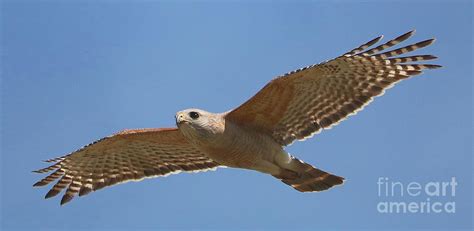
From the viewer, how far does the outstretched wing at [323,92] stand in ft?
38.4

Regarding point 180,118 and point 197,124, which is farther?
point 197,124

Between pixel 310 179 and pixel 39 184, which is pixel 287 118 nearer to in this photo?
pixel 310 179

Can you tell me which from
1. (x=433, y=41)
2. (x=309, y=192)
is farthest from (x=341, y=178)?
(x=433, y=41)

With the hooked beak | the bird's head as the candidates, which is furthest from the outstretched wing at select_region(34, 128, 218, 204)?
the hooked beak

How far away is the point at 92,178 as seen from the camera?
1327 centimetres

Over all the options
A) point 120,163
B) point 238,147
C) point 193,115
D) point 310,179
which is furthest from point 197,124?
point 120,163

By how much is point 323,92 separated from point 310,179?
1152 mm

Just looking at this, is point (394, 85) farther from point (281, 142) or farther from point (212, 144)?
point (212, 144)

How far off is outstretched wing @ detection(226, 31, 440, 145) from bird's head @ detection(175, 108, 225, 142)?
0.49 meters

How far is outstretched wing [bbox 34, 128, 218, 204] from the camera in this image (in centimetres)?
1294

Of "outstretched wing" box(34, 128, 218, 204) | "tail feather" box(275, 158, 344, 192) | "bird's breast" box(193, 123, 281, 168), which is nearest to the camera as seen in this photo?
"bird's breast" box(193, 123, 281, 168)

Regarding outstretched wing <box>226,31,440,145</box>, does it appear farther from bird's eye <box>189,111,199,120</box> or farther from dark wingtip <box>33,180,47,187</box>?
dark wingtip <box>33,180,47,187</box>

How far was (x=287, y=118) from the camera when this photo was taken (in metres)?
12.2

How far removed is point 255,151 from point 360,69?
68.1 inches
